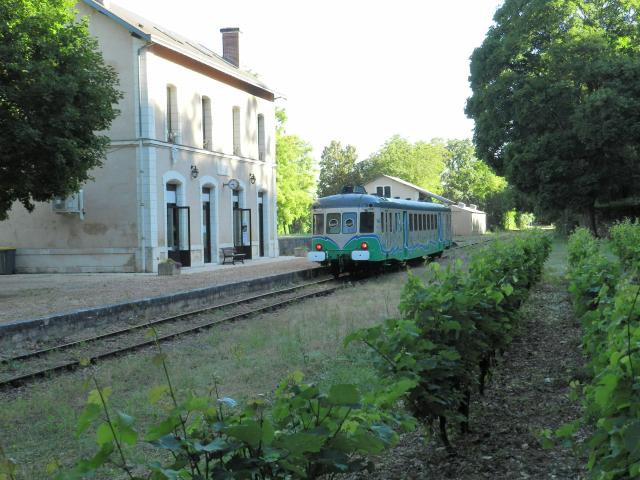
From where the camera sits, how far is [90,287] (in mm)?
19734

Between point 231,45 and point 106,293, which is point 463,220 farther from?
point 106,293

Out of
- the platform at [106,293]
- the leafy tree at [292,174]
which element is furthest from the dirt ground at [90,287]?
the leafy tree at [292,174]

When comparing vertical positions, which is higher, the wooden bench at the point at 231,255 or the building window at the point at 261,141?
the building window at the point at 261,141

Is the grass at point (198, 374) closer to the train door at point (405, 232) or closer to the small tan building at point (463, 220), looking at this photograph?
the train door at point (405, 232)

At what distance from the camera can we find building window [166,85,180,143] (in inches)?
1055

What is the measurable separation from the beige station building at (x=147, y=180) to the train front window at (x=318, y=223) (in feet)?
19.1

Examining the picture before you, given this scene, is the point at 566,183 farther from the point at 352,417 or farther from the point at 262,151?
the point at 352,417

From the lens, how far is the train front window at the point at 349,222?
2256 cm

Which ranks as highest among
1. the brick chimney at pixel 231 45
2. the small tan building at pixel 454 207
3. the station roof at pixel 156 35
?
the brick chimney at pixel 231 45

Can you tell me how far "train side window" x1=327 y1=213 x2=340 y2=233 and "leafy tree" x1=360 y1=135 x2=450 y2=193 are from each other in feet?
270

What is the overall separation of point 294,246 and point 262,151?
26.9 feet

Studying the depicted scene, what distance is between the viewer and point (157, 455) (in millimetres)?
Result: 5676

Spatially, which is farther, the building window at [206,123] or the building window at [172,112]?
the building window at [206,123]

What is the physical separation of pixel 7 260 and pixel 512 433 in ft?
80.0
